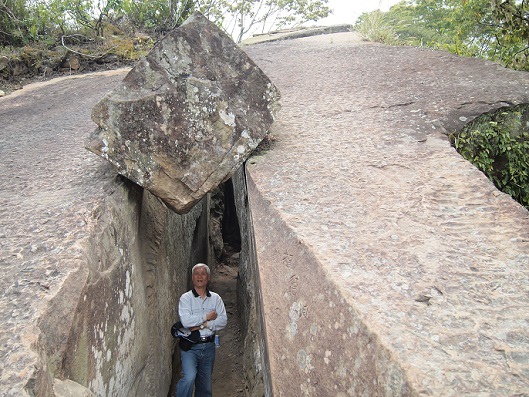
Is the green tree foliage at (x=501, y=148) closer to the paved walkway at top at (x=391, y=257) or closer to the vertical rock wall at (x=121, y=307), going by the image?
the paved walkway at top at (x=391, y=257)

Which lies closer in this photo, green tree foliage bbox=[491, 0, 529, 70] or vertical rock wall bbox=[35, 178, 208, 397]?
vertical rock wall bbox=[35, 178, 208, 397]

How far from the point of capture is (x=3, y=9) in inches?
310

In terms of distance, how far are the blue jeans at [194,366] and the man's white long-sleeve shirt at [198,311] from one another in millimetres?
159

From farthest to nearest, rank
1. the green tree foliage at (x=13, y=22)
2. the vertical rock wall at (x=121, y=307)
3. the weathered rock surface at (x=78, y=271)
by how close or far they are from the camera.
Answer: the green tree foliage at (x=13, y=22) < the vertical rock wall at (x=121, y=307) < the weathered rock surface at (x=78, y=271)

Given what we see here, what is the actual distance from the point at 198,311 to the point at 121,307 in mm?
874

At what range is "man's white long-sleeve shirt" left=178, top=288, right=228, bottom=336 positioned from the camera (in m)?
3.69

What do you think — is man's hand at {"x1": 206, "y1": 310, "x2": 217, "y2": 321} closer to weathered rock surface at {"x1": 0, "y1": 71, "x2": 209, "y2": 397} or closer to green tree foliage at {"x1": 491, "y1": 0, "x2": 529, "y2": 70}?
weathered rock surface at {"x1": 0, "y1": 71, "x2": 209, "y2": 397}

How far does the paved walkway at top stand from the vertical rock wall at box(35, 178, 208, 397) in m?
1.02

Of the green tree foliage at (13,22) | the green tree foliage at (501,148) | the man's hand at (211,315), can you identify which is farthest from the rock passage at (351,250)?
the green tree foliage at (13,22)

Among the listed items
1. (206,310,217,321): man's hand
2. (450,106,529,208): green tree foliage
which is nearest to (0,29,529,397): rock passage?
(450,106,529,208): green tree foliage

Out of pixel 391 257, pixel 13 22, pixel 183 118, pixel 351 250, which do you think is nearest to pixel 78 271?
pixel 183 118

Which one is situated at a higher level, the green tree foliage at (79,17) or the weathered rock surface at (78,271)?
the green tree foliage at (79,17)

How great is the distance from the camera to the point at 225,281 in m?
7.16

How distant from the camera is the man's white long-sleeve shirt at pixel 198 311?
12.1 feet
